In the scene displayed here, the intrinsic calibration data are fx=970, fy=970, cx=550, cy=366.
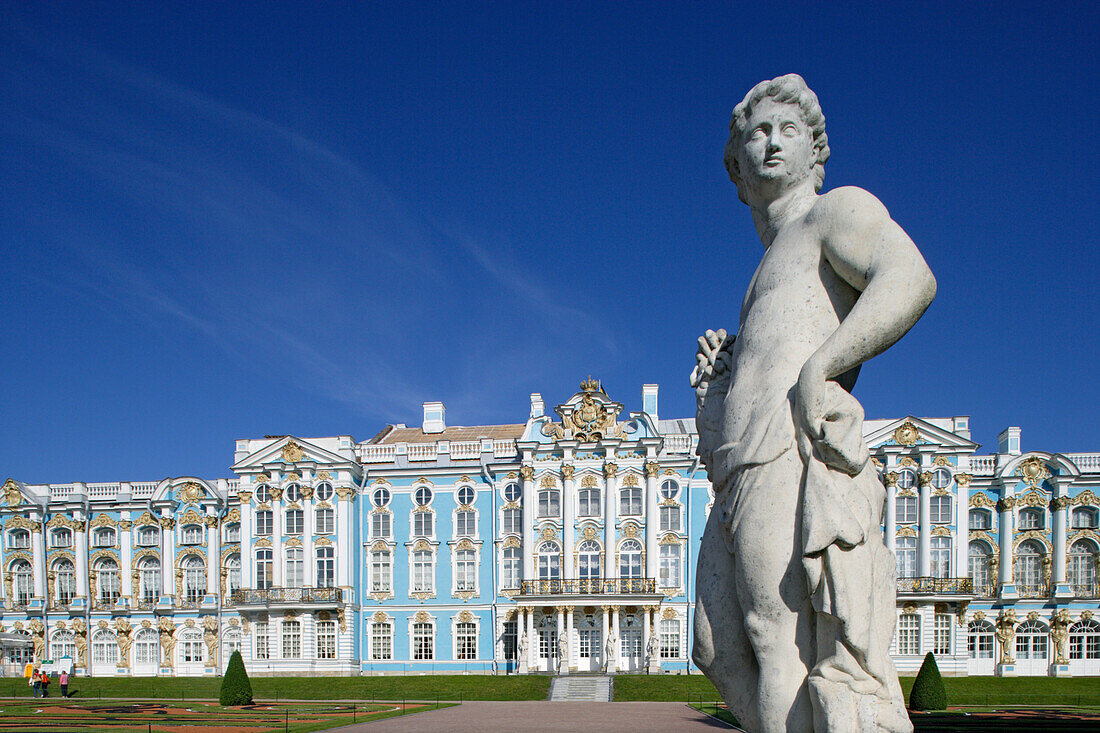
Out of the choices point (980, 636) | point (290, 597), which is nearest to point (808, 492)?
point (290, 597)

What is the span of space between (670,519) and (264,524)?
1757cm

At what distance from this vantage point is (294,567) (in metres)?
41.8

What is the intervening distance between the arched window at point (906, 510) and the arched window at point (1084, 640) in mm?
7816

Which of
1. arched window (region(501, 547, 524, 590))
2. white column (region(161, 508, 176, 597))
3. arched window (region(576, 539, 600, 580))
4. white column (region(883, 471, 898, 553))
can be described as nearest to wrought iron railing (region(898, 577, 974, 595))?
white column (region(883, 471, 898, 553))

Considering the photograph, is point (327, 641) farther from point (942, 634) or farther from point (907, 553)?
point (942, 634)

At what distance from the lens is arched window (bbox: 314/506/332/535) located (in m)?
41.7

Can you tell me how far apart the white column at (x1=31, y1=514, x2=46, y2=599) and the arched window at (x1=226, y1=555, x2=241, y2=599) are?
8.66 meters

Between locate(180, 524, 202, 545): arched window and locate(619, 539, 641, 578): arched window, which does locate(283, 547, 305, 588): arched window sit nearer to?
locate(180, 524, 202, 545): arched window

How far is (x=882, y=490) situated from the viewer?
2.77 m

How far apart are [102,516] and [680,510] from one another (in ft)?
88.8

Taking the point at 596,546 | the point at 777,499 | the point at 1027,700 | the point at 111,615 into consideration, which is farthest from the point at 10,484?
the point at 777,499

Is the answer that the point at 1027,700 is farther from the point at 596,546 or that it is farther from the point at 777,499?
the point at 777,499

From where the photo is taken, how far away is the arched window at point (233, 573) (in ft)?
145

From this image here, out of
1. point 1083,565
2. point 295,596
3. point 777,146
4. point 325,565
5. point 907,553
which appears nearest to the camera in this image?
point 777,146
